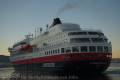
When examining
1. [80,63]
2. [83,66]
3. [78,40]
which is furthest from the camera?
[78,40]

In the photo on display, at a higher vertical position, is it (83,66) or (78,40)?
(78,40)

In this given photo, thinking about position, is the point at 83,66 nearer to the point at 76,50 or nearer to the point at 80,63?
the point at 80,63

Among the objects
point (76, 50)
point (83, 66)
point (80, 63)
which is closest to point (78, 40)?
point (76, 50)

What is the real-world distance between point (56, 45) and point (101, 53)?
29.0 feet

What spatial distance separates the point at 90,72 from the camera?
152 feet

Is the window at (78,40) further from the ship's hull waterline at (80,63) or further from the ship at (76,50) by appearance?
the ship's hull waterline at (80,63)

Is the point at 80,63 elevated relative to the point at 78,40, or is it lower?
lower

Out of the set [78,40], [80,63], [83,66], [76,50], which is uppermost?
[78,40]

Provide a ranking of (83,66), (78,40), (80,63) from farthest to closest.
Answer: (78,40) → (83,66) → (80,63)

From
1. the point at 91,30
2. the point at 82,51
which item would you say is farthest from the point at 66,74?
the point at 91,30

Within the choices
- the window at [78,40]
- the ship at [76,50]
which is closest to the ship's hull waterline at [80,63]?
the ship at [76,50]

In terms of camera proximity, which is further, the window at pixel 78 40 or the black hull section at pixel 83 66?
the window at pixel 78 40

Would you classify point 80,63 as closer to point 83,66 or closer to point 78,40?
point 83,66

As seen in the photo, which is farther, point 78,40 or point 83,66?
point 78,40
